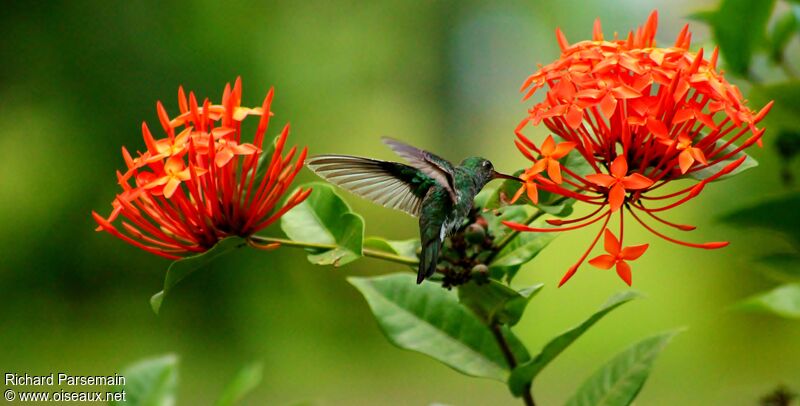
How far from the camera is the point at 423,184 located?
96 centimetres

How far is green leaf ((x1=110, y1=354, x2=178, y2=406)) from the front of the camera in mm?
1160

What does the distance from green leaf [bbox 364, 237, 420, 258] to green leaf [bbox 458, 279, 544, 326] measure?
0.09 m

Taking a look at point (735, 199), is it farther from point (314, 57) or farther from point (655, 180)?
point (655, 180)

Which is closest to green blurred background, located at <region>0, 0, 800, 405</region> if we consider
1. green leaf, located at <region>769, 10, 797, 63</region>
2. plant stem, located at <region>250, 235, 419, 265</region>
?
green leaf, located at <region>769, 10, 797, 63</region>

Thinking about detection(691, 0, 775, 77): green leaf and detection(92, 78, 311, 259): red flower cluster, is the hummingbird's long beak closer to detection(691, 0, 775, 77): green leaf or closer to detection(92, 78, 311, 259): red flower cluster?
detection(92, 78, 311, 259): red flower cluster

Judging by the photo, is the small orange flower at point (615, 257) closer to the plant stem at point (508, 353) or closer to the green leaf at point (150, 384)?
the plant stem at point (508, 353)

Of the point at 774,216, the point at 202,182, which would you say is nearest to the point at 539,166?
the point at 202,182

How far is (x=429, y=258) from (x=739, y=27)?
74cm

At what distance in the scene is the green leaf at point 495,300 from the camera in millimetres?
831

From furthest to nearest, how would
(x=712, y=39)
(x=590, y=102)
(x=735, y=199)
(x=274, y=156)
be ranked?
(x=735, y=199) → (x=712, y=39) → (x=274, y=156) → (x=590, y=102)

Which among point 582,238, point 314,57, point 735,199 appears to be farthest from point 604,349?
point 314,57

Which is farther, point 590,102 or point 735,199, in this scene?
point 735,199

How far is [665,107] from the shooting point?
76 cm

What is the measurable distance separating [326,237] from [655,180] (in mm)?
367
